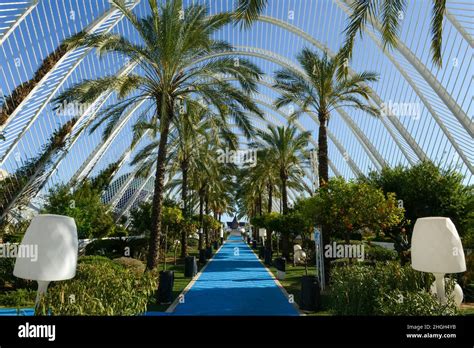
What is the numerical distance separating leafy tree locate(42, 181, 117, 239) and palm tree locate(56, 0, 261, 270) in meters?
10.5

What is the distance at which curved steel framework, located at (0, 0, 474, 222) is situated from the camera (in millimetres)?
20562

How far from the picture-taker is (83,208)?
2648 cm

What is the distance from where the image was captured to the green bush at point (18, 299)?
11.5m

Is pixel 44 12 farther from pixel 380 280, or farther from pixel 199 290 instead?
pixel 380 280

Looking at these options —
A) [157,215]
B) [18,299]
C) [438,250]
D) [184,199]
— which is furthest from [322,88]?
[18,299]

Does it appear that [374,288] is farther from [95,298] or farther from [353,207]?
[353,207]

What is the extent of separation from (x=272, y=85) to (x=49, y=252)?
72.1ft

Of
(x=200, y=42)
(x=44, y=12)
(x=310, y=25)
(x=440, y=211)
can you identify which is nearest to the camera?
(x=200, y=42)

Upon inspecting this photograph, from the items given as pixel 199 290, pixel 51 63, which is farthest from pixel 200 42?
pixel 51 63

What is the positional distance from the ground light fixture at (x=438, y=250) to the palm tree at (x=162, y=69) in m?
8.90

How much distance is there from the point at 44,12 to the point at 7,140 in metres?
6.82

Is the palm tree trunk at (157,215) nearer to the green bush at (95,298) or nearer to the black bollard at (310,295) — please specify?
the green bush at (95,298)

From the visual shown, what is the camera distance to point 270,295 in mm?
13367

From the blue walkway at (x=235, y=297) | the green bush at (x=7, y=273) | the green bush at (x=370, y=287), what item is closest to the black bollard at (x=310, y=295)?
the blue walkway at (x=235, y=297)
